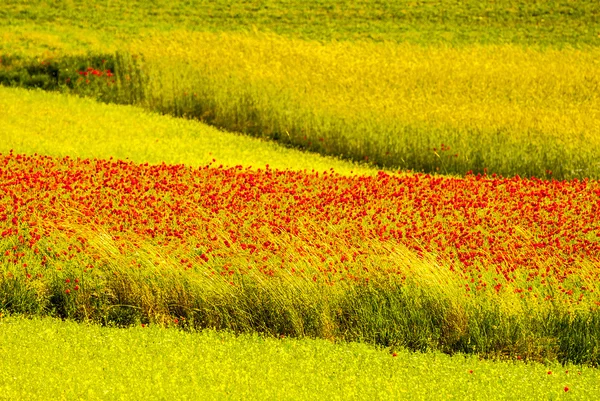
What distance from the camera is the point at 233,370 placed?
8469 mm

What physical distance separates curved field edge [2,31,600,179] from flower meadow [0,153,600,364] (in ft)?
22.5

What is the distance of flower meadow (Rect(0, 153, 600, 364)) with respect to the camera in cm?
980

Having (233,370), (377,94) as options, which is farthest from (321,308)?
(377,94)

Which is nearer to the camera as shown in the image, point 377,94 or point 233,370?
point 233,370

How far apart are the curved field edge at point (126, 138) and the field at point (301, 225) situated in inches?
3.5

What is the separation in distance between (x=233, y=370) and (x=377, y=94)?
1605 centimetres

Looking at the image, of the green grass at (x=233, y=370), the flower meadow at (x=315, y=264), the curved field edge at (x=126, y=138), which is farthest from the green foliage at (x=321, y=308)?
the curved field edge at (x=126, y=138)

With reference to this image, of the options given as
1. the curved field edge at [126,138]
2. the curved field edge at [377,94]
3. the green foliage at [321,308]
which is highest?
the green foliage at [321,308]

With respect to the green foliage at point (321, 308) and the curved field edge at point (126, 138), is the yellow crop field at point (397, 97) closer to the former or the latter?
the curved field edge at point (126, 138)

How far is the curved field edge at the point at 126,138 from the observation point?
20.1 m

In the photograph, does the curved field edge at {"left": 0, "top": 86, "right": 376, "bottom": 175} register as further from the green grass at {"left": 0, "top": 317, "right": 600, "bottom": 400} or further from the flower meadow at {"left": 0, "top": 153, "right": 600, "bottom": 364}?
the green grass at {"left": 0, "top": 317, "right": 600, "bottom": 400}

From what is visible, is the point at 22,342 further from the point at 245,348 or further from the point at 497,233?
the point at 497,233

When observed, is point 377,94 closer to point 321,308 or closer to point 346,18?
point 346,18

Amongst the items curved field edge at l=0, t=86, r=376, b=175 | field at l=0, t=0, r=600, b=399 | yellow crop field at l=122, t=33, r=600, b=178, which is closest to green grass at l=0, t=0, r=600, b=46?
yellow crop field at l=122, t=33, r=600, b=178
